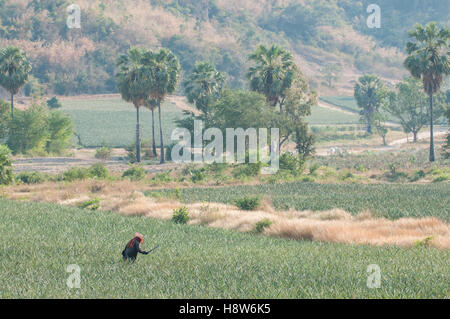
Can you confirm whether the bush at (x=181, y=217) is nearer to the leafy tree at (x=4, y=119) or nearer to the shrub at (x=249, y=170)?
the shrub at (x=249, y=170)

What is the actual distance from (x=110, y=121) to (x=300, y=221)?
96857 mm

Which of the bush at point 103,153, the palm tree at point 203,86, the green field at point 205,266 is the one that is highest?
the palm tree at point 203,86

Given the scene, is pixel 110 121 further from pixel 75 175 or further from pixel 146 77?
pixel 75 175

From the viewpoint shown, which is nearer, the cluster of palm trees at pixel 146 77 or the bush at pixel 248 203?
the bush at pixel 248 203

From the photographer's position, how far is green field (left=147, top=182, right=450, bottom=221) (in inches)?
1142

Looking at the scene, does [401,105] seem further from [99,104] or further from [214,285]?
[214,285]

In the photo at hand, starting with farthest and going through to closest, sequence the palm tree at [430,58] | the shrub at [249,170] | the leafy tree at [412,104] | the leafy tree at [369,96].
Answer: the leafy tree at [369,96] < the leafy tree at [412,104] < the palm tree at [430,58] < the shrub at [249,170]

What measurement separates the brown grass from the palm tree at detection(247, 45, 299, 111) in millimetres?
33937

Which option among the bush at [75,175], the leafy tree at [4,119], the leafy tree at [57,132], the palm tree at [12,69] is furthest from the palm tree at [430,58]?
the leafy tree at [4,119]

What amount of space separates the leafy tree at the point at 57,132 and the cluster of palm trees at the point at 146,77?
49.2 feet

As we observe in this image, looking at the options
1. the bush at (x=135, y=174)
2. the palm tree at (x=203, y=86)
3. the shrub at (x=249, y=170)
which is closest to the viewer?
the bush at (x=135, y=174)

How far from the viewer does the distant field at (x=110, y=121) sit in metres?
102

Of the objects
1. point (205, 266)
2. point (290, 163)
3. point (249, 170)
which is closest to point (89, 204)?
point (205, 266)

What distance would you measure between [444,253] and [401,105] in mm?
86087
